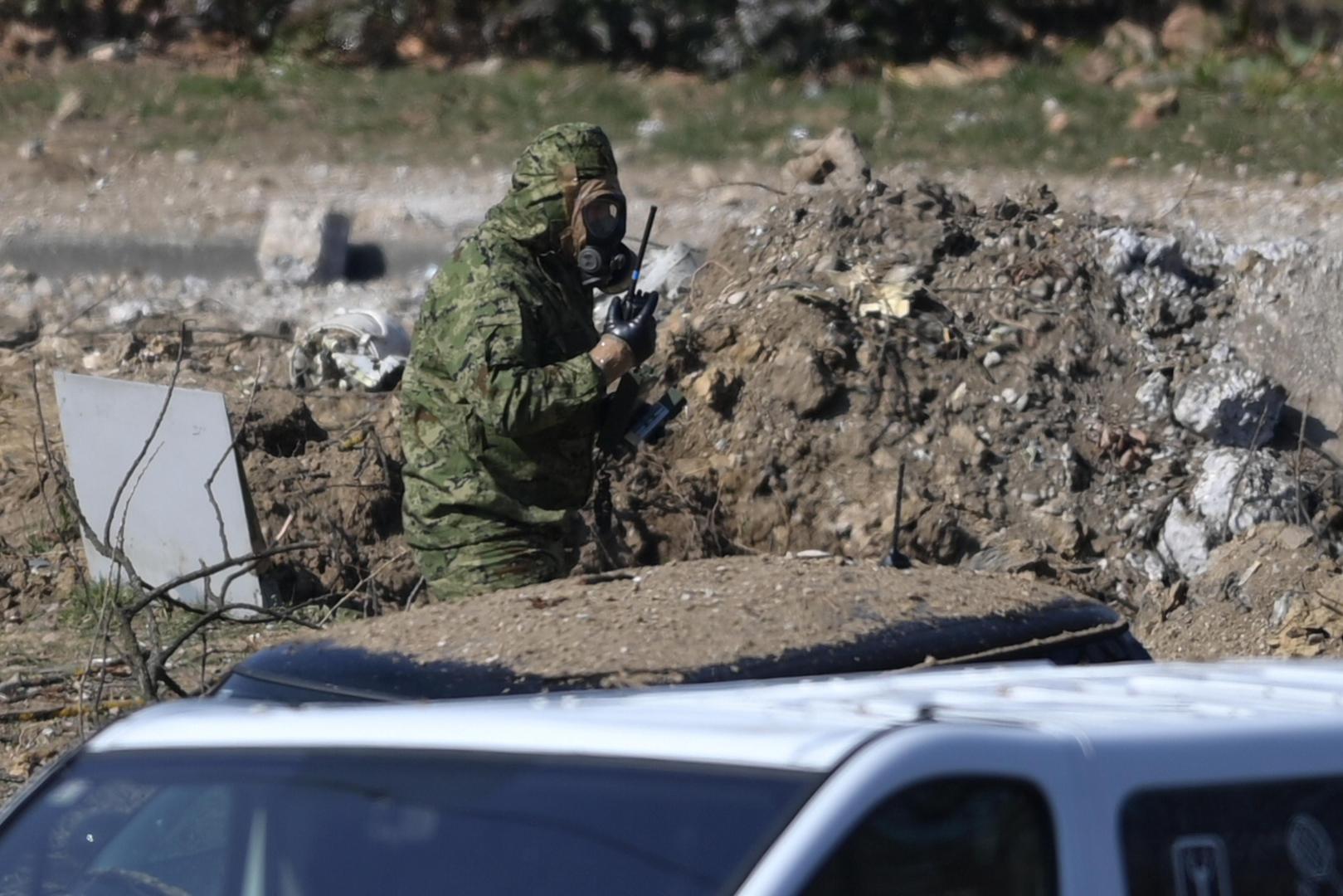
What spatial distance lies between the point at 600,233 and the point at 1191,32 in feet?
31.5

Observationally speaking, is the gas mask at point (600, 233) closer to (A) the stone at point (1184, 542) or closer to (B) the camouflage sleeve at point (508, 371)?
(B) the camouflage sleeve at point (508, 371)

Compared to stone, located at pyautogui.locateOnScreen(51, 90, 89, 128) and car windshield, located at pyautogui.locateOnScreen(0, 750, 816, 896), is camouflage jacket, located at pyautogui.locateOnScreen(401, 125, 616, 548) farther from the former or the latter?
stone, located at pyautogui.locateOnScreen(51, 90, 89, 128)

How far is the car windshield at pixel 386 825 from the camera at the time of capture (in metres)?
1.38

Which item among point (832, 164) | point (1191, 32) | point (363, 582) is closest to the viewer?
point (363, 582)

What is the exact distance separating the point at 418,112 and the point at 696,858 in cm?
1037

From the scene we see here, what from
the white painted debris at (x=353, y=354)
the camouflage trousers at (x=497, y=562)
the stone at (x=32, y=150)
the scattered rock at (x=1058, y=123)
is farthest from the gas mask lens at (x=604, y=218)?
the stone at (x=32, y=150)

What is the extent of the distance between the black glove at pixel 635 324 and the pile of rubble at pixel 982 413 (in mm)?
2368

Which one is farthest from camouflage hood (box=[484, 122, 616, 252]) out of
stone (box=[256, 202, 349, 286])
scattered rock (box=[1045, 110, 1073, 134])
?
scattered rock (box=[1045, 110, 1073, 134])

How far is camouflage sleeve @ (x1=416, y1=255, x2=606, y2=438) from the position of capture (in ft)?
11.1

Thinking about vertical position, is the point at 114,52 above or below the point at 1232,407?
above

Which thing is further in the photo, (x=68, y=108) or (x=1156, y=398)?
(x=68, y=108)

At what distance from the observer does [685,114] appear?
36.8 feet

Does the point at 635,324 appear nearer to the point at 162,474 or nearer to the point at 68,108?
the point at 162,474

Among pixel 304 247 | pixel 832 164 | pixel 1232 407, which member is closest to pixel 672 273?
pixel 832 164
